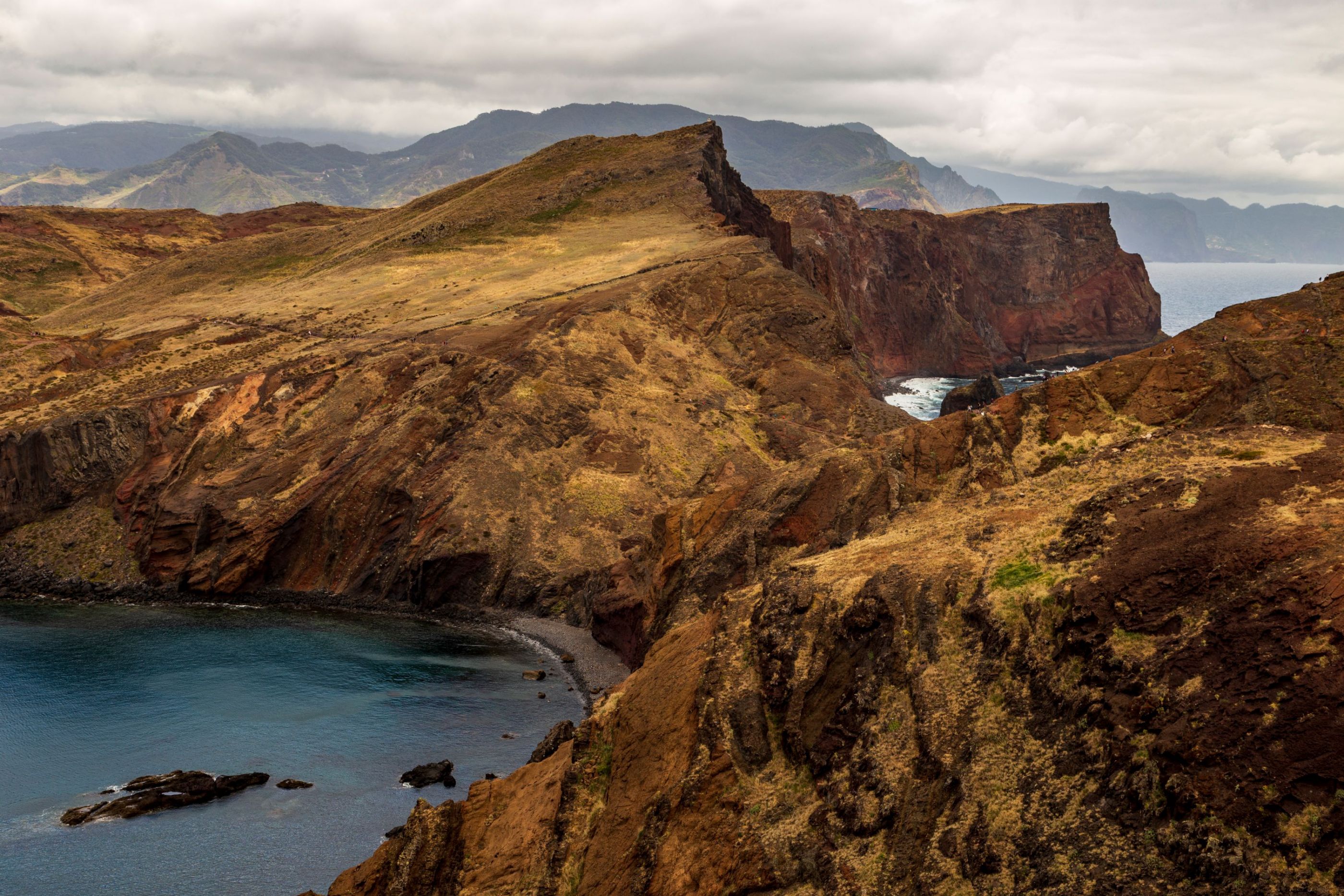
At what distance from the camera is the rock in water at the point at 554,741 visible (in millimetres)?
35281

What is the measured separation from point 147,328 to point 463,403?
43.5 m

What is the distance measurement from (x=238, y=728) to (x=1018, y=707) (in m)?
39.5

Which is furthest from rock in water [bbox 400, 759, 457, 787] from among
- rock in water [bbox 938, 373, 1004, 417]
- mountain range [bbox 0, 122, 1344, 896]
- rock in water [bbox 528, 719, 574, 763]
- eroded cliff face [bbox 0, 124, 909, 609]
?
rock in water [bbox 938, 373, 1004, 417]

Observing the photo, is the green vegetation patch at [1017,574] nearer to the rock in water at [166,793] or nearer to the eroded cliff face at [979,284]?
the rock in water at [166,793]

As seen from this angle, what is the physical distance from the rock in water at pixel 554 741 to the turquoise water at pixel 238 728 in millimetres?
7649

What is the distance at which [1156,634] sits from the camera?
22.3 meters

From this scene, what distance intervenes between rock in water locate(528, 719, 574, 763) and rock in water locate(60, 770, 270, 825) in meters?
14.7

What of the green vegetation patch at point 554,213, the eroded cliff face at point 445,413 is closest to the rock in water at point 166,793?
the eroded cliff face at point 445,413

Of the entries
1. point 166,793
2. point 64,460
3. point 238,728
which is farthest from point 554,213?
point 166,793

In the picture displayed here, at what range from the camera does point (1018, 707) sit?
2334 cm

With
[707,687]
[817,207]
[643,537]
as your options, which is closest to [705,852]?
[707,687]

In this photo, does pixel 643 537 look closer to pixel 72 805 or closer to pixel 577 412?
pixel 577 412

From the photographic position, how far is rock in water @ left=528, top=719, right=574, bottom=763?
3528cm

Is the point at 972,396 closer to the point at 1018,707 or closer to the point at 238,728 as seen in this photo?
the point at 238,728
